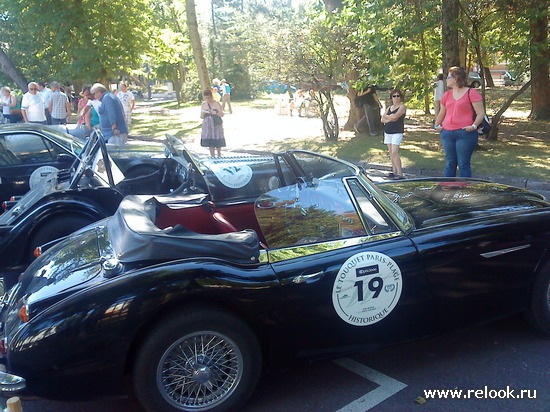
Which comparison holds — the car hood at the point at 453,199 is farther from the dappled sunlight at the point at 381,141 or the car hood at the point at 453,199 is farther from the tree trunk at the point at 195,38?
the tree trunk at the point at 195,38

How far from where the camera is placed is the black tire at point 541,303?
3609mm

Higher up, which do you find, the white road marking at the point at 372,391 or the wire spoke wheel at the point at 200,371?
the wire spoke wheel at the point at 200,371

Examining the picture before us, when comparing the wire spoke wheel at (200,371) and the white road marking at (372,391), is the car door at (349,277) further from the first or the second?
the wire spoke wheel at (200,371)

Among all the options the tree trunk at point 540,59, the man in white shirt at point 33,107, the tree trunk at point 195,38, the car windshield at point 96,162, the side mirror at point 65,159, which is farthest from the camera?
the tree trunk at point 195,38

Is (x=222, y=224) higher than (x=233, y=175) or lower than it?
lower

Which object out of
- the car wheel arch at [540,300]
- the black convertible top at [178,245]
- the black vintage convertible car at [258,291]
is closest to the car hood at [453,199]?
the black vintage convertible car at [258,291]

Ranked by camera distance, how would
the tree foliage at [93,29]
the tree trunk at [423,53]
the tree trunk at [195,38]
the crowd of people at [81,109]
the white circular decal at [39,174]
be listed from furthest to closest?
the tree foliage at [93,29]
the tree trunk at [195,38]
the tree trunk at [423,53]
the crowd of people at [81,109]
the white circular decal at [39,174]

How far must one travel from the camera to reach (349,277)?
3.12 meters

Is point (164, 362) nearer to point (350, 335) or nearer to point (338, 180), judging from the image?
point (350, 335)

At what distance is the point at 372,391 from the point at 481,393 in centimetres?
63

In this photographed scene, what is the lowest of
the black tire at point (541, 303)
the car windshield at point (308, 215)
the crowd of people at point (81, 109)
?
the black tire at point (541, 303)

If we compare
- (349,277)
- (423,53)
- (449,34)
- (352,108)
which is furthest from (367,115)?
(349,277)

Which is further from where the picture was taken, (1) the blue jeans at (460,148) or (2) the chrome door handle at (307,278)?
(1) the blue jeans at (460,148)

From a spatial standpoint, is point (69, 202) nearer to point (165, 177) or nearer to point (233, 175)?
point (165, 177)
